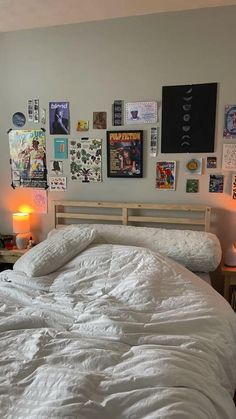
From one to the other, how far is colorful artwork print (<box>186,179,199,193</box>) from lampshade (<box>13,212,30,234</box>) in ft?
4.81

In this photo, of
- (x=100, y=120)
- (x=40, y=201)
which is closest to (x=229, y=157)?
(x=100, y=120)

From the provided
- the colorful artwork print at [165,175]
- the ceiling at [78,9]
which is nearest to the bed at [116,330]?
the colorful artwork print at [165,175]

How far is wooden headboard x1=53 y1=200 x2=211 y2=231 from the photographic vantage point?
2688 millimetres

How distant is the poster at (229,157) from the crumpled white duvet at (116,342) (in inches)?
38.9

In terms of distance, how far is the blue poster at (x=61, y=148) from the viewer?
2.98 metres

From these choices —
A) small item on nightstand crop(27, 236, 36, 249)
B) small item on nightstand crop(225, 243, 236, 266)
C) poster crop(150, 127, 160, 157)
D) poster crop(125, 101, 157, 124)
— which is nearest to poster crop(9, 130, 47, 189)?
small item on nightstand crop(27, 236, 36, 249)

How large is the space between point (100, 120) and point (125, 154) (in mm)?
360

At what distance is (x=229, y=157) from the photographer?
2.60 meters

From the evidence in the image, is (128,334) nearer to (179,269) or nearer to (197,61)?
(179,269)

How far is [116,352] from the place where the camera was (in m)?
1.29

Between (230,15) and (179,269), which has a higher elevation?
(230,15)

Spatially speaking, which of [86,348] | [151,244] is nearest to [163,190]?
[151,244]

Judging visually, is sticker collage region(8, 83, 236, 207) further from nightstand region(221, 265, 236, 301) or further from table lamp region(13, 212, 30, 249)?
nightstand region(221, 265, 236, 301)

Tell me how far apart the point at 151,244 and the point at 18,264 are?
0.93 m
